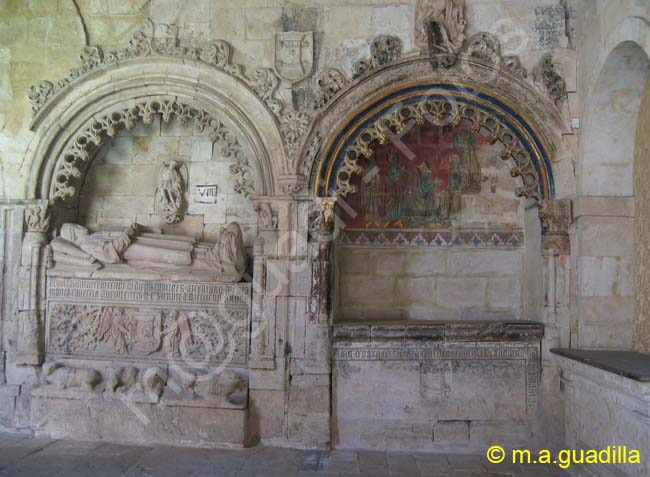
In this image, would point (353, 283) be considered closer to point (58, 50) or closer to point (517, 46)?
point (517, 46)

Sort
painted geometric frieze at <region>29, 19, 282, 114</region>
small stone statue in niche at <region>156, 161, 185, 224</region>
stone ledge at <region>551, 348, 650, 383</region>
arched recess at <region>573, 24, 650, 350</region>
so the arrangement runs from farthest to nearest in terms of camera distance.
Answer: small stone statue in niche at <region>156, 161, 185, 224</region>, painted geometric frieze at <region>29, 19, 282, 114</region>, arched recess at <region>573, 24, 650, 350</region>, stone ledge at <region>551, 348, 650, 383</region>

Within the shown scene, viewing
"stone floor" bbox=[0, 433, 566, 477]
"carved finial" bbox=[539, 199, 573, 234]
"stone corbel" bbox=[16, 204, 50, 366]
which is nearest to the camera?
"stone floor" bbox=[0, 433, 566, 477]

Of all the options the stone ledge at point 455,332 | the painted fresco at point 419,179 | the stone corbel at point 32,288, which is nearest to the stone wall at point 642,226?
the stone ledge at point 455,332

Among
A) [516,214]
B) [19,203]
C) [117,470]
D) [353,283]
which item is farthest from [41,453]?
[516,214]

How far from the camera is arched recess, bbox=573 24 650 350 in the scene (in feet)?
13.3

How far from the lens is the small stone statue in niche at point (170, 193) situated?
492 cm

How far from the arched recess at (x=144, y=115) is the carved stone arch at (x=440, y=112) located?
41 centimetres

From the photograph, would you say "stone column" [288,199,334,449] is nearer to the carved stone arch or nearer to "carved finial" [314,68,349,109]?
the carved stone arch

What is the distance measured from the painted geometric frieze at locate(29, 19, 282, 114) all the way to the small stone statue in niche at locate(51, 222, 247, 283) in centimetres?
116

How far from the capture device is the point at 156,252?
4543mm

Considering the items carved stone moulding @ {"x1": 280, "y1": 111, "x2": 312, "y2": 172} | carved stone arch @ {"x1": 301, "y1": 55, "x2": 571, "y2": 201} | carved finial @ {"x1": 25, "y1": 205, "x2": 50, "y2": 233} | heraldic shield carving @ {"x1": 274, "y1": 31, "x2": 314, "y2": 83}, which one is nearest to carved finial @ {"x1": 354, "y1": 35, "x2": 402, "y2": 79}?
carved stone arch @ {"x1": 301, "y1": 55, "x2": 571, "y2": 201}

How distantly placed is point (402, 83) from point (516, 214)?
65.8 inches

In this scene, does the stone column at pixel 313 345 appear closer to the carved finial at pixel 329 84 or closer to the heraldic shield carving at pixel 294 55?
the carved finial at pixel 329 84

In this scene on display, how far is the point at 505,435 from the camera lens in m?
4.25
